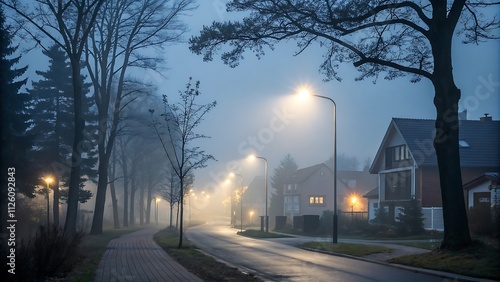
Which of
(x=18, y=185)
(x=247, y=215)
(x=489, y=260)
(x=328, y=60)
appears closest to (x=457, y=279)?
(x=489, y=260)

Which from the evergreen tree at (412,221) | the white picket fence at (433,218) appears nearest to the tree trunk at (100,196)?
the evergreen tree at (412,221)

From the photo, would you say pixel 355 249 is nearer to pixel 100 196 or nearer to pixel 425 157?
pixel 100 196

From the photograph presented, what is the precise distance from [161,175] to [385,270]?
154ft

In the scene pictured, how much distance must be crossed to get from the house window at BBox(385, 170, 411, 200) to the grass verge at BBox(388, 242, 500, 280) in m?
27.9

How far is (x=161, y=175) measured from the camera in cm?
6119

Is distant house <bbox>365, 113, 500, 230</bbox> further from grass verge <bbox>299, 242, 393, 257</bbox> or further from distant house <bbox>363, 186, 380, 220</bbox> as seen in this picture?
grass verge <bbox>299, 242, 393, 257</bbox>

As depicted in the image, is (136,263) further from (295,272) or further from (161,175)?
(161,175)

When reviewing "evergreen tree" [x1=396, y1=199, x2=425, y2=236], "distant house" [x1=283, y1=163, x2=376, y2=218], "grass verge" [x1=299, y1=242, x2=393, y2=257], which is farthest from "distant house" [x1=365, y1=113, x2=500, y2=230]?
"distant house" [x1=283, y1=163, x2=376, y2=218]

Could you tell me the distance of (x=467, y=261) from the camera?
1486cm

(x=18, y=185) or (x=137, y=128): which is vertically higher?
(x=137, y=128)

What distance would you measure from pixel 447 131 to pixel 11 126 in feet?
57.8

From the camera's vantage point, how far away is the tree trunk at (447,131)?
16.3 metres

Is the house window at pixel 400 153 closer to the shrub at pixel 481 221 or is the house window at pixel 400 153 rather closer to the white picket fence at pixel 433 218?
the white picket fence at pixel 433 218

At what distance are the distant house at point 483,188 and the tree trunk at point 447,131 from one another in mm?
13923
